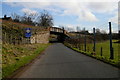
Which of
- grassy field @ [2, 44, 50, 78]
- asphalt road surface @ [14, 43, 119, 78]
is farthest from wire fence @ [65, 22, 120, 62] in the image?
grassy field @ [2, 44, 50, 78]

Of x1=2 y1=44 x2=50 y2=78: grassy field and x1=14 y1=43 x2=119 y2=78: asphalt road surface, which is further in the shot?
x1=2 y1=44 x2=50 y2=78: grassy field

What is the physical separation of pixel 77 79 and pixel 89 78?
53cm

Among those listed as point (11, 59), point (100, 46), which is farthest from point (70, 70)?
point (100, 46)

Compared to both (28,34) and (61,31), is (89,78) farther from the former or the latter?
(61,31)

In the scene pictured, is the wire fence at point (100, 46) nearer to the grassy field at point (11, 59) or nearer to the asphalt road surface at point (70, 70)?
the asphalt road surface at point (70, 70)

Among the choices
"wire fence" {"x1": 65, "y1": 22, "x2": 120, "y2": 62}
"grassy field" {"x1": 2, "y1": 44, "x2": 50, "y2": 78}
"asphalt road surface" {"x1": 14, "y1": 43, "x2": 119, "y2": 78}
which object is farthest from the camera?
"wire fence" {"x1": 65, "y1": 22, "x2": 120, "y2": 62}

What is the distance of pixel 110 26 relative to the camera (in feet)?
46.0

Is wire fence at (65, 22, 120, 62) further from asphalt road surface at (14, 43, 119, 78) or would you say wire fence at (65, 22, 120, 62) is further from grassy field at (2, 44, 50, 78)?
grassy field at (2, 44, 50, 78)

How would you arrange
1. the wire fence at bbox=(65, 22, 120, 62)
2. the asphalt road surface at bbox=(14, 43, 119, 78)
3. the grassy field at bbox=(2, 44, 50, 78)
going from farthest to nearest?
the wire fence at bbox=(65, 22, 120, 62) < the grassy field at bbox=(2, 44, 50, 78) < the asphalt road surface at bbox=(14, 43, 119, 78)

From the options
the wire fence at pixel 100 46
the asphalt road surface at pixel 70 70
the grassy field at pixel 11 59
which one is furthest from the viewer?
the wire fence at pixel 100 46

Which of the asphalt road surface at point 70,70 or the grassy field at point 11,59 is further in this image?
the grassy field at point 11,59

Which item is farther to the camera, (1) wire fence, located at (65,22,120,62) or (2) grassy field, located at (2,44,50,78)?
(1) wire fence, located at (65,22,120,62)

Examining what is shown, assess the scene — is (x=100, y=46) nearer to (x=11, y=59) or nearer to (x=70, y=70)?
(x=11, y=59)

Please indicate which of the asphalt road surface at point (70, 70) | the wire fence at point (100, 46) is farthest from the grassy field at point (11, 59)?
the wire fence at point (100, 46)
